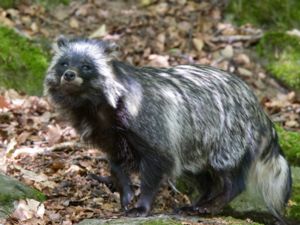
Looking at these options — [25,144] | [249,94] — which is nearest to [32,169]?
[25,144]

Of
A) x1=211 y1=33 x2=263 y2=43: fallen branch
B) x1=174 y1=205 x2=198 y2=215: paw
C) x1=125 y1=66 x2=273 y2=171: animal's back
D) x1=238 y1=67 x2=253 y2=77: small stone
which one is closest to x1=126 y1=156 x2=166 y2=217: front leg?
x1=125 y1=66 x2=273 y2=171: animal's back

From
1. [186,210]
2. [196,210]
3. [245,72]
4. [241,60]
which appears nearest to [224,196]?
[196,210]

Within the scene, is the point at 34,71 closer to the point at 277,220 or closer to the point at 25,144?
the point at 25,144

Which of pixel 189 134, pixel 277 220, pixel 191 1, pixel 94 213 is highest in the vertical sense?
pixel 191 1

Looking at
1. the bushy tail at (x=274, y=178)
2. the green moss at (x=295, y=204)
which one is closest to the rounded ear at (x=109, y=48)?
the bushy tail at (x=274, y=178)

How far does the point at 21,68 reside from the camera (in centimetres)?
A: 902

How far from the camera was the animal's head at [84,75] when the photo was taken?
5516 mm

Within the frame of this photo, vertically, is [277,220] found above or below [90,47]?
below

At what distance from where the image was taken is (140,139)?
5672mm

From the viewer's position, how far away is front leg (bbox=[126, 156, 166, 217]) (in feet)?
18.8

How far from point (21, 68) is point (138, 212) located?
12.8 feet

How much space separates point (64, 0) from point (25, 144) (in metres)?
3.89

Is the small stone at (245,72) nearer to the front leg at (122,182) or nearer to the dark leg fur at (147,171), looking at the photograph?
the front leg at (122,182)

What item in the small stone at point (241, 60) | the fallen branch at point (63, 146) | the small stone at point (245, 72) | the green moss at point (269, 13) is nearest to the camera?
the fallen branch at point (63, 146)
